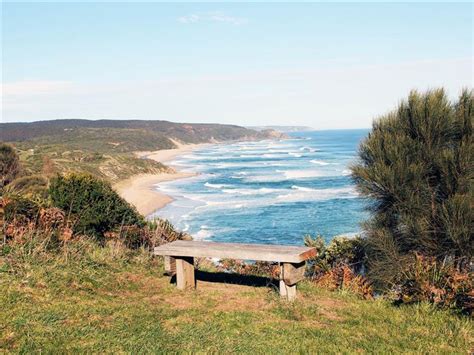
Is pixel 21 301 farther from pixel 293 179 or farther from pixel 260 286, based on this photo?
pixel 293 179

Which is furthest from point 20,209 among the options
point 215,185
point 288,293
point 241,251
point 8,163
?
point 215,185

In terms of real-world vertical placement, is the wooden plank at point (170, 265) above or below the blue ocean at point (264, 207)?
above

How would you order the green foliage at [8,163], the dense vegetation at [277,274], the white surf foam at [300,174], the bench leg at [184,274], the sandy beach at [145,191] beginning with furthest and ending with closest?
the white surf foam at [300,174]
the sandy beach at [145,191]
the green foliage at [8,163]
the bench leg at [184,274]
the dense vegetation at [277,274]

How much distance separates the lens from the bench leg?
23.1 ft

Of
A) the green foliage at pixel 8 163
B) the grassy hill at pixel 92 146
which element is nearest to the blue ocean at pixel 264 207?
the grassy hill at pixel 92 146

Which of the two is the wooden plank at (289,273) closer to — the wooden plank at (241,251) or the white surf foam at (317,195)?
the wooden plank at (241,251)

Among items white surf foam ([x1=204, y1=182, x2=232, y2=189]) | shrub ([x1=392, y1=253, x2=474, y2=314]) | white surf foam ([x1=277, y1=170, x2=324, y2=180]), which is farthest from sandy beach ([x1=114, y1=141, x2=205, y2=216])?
shrub ([x1=392, y1=253, x2=474, y2=314])

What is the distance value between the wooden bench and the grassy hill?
103ft

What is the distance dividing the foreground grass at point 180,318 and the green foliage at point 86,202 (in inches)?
138

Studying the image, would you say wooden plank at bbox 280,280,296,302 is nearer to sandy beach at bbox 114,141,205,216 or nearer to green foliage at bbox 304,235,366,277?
green foliage at bbox 304,235,366,277

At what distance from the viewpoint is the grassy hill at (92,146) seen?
52.9 metres

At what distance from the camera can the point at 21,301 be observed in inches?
217

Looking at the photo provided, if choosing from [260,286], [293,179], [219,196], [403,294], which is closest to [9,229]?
[260,286]

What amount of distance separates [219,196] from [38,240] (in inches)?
1521
